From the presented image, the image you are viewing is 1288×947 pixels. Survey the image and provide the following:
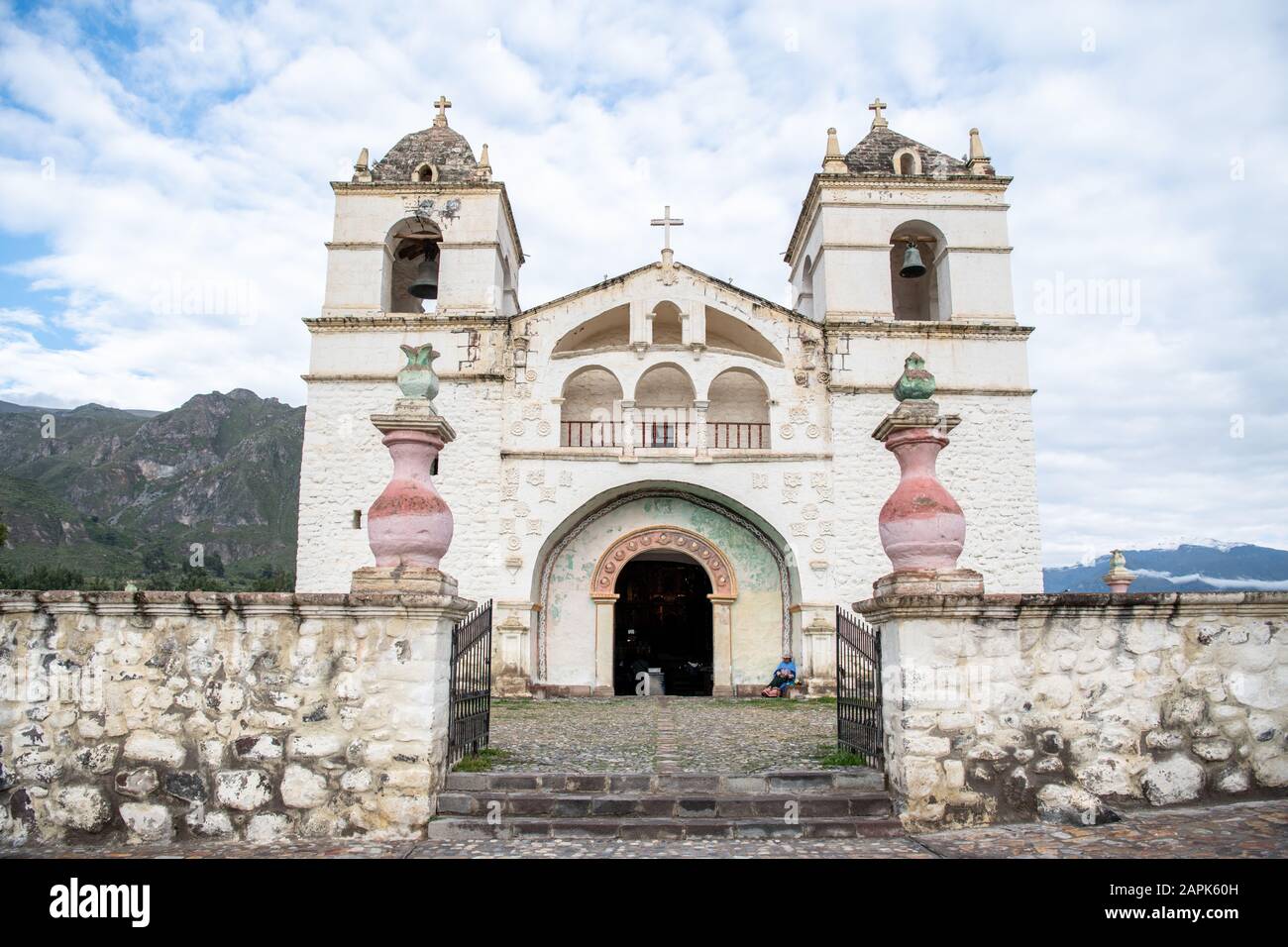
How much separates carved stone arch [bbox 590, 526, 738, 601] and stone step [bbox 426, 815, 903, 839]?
34.3 feet

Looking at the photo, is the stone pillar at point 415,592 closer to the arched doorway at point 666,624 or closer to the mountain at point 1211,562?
the arched doorway at point 666,624

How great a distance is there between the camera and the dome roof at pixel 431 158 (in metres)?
17.7

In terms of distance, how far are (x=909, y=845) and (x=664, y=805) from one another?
62.3 inches

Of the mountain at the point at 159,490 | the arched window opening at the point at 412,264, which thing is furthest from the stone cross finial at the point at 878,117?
the mountain at the point at 159,490

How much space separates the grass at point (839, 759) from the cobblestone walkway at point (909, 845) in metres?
1.14

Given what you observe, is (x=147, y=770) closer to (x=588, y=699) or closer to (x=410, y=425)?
(x=410, y=425)

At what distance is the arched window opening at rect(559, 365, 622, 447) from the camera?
1666cm

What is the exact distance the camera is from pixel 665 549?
656 inches

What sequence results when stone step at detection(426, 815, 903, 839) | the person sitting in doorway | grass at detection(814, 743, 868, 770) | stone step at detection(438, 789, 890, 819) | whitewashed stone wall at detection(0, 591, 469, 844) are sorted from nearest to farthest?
whitewashed stone wall at detection(0, 591, 469, 844) < stone step at detection(426, 815, 903, 839) < stone step at detection(438, 789, 890, 819) < grass at detection(814, 743, 868, 770) < the person sitting in doorway

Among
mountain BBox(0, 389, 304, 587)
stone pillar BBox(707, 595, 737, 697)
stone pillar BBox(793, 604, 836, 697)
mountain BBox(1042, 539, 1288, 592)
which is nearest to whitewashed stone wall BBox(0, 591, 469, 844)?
stone pillar BBox(793, 604, 836, 697)

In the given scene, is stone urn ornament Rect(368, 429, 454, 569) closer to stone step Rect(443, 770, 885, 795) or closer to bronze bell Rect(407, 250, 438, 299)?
stone step Rect(443, 770, 885, 795)

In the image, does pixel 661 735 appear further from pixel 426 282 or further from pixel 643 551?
pixel 426 282

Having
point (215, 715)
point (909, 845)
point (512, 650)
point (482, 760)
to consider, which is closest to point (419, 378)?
point (215, 715)
